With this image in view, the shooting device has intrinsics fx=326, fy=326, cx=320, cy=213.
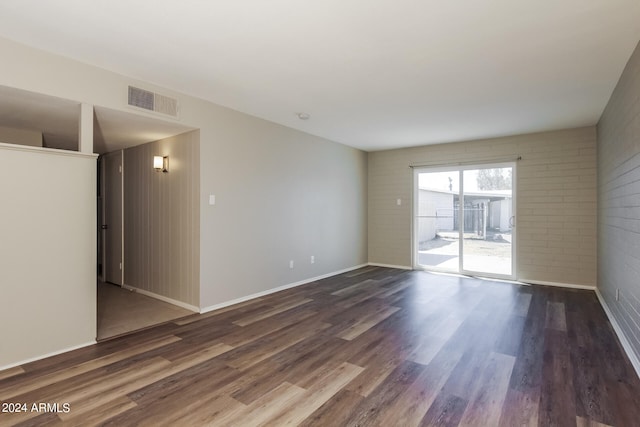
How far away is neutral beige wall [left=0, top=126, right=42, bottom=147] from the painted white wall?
6.14 feet

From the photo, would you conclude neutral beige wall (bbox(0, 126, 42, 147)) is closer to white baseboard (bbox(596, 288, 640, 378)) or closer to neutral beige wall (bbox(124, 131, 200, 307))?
neutral beige wall (bbox(124, 131, 200, 307))

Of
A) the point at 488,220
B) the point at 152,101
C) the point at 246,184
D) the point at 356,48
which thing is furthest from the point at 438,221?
the point at 152,101

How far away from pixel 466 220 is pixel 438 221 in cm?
56

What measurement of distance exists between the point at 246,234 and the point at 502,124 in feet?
13.8

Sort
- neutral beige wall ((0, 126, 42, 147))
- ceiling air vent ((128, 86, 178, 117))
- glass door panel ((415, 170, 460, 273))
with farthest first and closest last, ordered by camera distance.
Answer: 1. glass door panel ((415, 170, 460, 273))
2. neutral beige wall ((0, 126, 42, 147))
3. ceiling air vent ((128, 86, 178, 117))

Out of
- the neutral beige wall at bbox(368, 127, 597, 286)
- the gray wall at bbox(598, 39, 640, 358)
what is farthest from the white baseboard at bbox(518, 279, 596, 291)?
the gray wall at bbox(598, 39, 640, 358)

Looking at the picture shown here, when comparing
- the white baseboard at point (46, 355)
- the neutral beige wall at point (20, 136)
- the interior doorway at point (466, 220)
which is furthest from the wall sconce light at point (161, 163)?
the interior doorway at point (466, 220)

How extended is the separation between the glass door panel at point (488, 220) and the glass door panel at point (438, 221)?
0.65ft

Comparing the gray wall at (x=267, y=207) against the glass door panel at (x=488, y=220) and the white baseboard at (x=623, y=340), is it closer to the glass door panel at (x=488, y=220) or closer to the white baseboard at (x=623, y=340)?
the glass door panel at (x=488, y=220)

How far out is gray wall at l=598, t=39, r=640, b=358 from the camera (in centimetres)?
268

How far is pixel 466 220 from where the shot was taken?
6.25m

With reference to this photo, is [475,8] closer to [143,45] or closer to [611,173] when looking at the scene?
[143,45]

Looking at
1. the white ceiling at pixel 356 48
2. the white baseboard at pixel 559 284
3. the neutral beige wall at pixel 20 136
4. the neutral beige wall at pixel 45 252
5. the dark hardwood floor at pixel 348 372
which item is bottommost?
the dark hardwood floor at pixel 348 372

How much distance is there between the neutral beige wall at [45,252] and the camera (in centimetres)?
258
